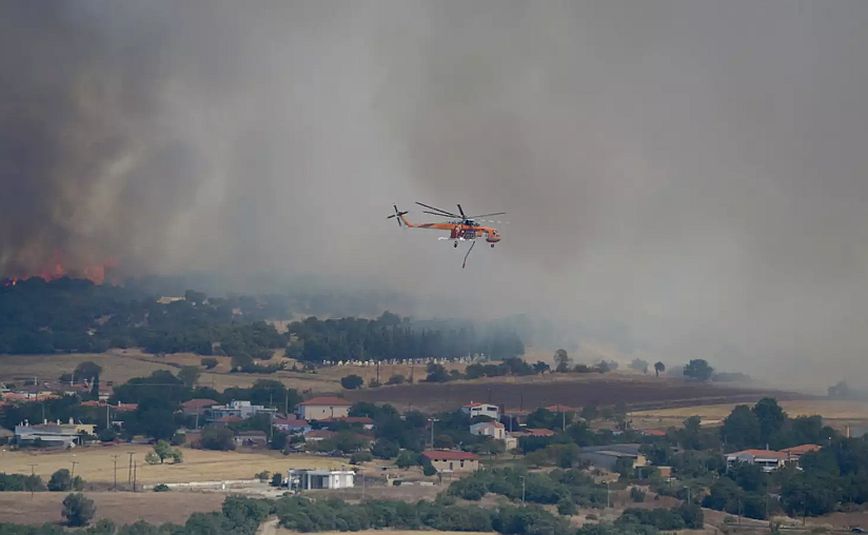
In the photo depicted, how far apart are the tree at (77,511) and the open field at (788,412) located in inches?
1311

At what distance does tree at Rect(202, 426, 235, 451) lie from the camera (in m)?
105

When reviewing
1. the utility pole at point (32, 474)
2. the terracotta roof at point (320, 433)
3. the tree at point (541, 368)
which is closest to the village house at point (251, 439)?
the terracotta roof at point (320, 433)

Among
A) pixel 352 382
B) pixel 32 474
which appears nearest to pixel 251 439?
pixel 32 474

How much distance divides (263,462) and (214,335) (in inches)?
1193

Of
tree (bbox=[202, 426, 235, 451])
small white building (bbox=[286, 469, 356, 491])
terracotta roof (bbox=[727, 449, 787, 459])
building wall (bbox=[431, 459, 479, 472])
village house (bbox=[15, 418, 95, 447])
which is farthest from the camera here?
village house (bbox=[15, 418, 95, 447])

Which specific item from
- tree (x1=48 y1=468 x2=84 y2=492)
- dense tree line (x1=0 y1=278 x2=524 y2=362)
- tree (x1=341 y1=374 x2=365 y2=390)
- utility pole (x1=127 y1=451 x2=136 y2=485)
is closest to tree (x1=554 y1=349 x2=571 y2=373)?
dense tree line (x1=0 y1=278 x2=524 y2=362)

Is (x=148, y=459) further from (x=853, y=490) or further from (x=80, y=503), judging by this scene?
(x=853, y=490)

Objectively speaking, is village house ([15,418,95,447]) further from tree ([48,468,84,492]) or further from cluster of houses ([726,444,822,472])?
cluster of houses ([726,444,822,472])

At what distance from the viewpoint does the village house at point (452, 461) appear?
3927 inches

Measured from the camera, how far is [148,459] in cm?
9975

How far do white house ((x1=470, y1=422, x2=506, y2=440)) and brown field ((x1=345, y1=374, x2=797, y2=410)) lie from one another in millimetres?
6169

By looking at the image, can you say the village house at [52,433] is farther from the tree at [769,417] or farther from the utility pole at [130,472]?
the tree at [769,417]

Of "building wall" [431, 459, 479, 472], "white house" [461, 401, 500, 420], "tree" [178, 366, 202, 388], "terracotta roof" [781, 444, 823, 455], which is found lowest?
"building wall" [431, 459, 479, 472]

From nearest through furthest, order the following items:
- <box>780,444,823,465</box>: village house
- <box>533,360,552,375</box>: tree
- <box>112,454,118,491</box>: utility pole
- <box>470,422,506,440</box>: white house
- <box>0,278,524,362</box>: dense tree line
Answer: <box>112,454,118,491</box>: utility pole, <box>780,444,823,465</box>: village house, <box>470,422,506,440</box>: white house, <box>533,360,552,375</box>: tree, <box>0,278,524,362</box>: dense tree line
